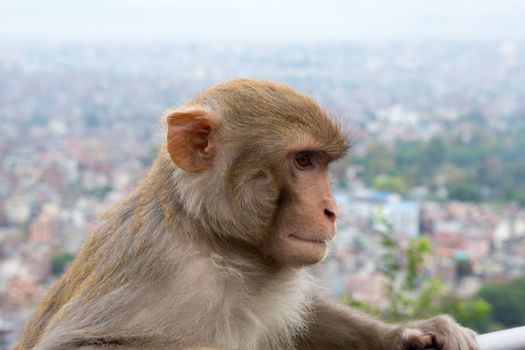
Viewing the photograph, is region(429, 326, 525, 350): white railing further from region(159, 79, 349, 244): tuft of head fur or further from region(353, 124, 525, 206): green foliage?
region(353, 124, 525, 206): green foliage

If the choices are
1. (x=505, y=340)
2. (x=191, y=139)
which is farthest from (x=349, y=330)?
(x=191, y=139)

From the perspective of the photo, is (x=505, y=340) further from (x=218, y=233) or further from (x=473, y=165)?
(x=473, y=165)

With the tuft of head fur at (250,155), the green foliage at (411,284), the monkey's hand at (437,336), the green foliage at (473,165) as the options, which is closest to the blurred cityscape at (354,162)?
the green foliage at (473,165)

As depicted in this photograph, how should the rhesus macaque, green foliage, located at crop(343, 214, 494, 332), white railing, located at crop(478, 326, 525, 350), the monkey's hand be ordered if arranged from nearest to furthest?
white railing, located at crop(478, 326, 525, 350)
the rhesus macaque
the monkey's hand
green foliage, located at crop(343, 214, 494, 332)

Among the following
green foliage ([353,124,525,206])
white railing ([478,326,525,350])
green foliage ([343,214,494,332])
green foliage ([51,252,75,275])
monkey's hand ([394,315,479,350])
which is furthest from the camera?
green foliage ([353,124,525,206])

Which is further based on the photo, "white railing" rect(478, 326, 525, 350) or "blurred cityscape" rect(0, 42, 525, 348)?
"blurred cityscape" rect(0, 42, 525, 348)

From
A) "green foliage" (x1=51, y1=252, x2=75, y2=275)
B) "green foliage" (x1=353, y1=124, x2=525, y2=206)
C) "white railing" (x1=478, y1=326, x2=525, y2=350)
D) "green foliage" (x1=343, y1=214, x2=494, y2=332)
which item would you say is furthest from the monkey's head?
"green foliage" (x1=353, y1=124, x2=525, y2=206)

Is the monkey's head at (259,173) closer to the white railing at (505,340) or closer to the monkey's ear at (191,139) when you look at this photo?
the monkey's ear at (191,139)

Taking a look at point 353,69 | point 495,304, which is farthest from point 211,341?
point 353,69
